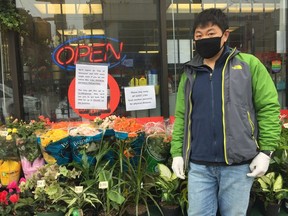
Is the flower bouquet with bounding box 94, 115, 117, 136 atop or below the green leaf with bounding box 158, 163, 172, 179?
atop

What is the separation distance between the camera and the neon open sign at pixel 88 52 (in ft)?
13.0

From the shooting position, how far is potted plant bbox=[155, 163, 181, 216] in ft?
9.46

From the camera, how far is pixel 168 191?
2.89 metres

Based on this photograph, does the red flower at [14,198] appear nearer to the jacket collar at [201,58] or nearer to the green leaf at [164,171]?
the green leaf at [164,171]

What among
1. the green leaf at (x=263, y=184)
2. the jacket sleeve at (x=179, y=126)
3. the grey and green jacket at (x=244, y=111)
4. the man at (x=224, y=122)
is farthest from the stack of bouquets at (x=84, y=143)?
the green leaf at (x=263, y=184)

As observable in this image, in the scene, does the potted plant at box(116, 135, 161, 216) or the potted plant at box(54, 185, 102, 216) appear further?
the potted plant at box(116, 135, 161, 216)

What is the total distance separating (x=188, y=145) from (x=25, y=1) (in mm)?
2809

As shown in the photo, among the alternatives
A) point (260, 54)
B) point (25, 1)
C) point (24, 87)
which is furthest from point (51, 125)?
point (260, 54)

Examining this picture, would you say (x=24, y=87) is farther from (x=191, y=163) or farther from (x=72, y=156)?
(x=191, y=163)

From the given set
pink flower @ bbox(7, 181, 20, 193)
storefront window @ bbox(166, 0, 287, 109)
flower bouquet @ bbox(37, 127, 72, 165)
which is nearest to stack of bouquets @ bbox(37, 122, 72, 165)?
flower bouquet @ bbox(37, 127, 72, 165)

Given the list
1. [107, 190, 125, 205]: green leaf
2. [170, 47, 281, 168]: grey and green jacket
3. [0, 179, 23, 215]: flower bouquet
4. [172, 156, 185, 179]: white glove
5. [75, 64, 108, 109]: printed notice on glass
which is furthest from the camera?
[75, 64, 108, 109]: printed notice on glass

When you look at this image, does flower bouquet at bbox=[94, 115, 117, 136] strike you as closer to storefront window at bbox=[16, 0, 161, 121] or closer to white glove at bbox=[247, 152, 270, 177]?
storefront window at bbox=[16, 0, 161, 121]

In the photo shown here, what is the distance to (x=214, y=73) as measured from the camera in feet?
6.89

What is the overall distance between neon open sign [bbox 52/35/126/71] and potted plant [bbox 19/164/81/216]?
149 centimetres
